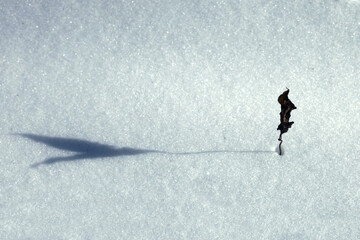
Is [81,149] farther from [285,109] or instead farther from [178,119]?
[285,109]

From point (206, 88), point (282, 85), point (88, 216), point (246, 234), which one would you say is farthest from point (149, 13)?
point (246, 234)

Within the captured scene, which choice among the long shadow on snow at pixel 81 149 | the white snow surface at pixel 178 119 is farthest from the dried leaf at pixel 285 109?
the long shadow on snow at pixel 81 149

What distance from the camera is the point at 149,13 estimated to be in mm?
1681

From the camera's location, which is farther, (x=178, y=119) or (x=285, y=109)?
(x=178, y=119)

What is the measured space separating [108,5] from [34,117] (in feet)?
1.67

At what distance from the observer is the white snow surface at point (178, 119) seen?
1517mm

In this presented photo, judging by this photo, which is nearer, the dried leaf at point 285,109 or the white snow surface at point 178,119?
the dried leaf at point 285,109

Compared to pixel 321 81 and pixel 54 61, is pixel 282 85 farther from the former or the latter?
pixel 54 61

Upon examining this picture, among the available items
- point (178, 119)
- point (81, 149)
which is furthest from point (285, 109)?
point (81, 149)

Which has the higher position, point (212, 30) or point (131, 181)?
point (212, 30)

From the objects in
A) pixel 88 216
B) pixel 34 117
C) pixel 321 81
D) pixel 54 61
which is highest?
pixel 321 81

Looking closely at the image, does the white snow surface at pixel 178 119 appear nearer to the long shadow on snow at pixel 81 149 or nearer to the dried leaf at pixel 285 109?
the long shadow on snow at pixel 81 149

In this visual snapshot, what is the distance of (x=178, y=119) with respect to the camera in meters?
1.61

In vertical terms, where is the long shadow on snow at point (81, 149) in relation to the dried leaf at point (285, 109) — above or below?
below
